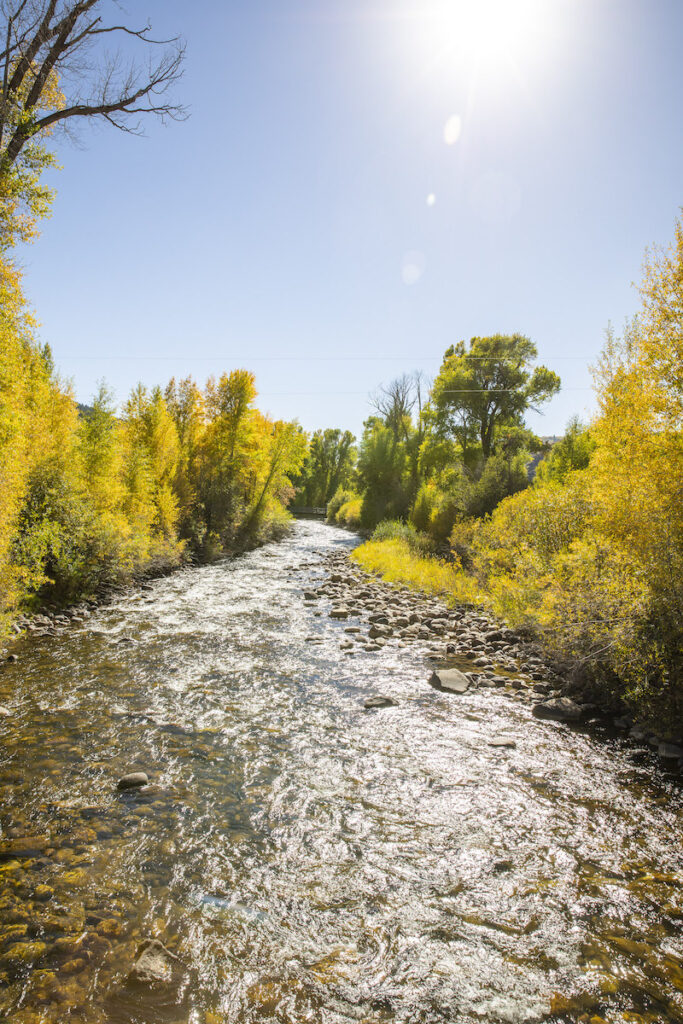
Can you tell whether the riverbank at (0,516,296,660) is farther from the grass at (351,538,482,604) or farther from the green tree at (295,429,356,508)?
the green tree at (295,429,356,508)

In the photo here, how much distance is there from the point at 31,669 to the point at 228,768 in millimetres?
4750

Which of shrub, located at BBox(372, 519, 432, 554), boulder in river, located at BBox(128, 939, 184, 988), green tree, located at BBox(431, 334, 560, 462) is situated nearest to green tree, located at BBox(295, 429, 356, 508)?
green tree, located at BBox(431, 334, 560, 462)

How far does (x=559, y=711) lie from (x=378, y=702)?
2942mm

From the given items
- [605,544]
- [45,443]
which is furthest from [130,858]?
[45,443]

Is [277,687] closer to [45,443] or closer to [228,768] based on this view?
[228,768]

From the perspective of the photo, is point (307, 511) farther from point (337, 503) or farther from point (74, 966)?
point (74, 966)

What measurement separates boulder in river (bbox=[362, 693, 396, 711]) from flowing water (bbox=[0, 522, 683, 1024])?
202mm

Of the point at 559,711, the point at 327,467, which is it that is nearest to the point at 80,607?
the point at 559,711

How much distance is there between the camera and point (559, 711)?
7430 mm

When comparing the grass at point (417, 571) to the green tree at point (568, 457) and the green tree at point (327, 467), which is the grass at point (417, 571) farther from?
the green tree at point (327, 467)

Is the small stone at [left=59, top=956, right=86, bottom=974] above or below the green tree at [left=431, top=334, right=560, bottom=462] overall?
below

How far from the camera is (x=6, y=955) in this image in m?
3.04

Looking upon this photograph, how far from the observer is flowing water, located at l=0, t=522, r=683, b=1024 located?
2994 millimetres

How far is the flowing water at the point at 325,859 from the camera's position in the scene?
2.99 metres
